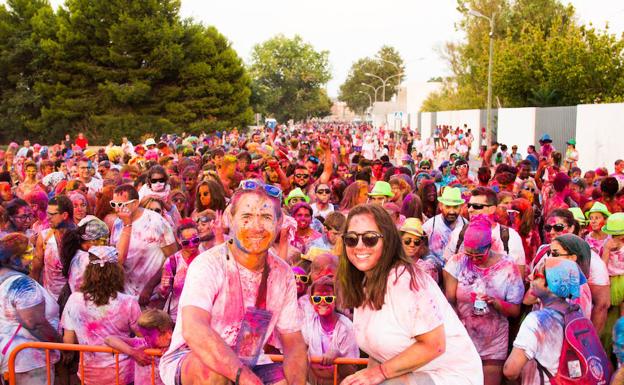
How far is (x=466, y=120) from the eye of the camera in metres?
43.2

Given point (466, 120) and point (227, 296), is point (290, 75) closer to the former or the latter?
point (466, 120)

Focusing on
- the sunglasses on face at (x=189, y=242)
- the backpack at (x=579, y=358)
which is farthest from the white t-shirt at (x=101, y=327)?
the backpack at (x=579, y=358)

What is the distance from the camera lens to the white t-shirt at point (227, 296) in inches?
111

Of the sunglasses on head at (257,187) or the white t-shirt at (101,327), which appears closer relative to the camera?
the sunglasses on head at (257,187)

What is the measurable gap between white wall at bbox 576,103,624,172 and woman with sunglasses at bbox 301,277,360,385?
18.0 metres

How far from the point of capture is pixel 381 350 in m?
2.94

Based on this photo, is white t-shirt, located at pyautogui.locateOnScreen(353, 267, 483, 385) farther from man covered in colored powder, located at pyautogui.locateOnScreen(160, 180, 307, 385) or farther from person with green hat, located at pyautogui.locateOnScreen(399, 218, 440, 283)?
person with green hat, located at pyautogui.locateOnScreen(399, 218, 440, 283)

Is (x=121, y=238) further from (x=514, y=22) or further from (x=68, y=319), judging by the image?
(x=514, y=22)

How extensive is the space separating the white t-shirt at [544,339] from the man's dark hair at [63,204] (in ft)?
13.6

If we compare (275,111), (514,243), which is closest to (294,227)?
(514,243)

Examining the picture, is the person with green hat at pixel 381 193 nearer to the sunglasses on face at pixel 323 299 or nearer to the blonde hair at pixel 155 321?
the sunglasses on face at pixel 323 299

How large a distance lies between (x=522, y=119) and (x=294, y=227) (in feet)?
88.8

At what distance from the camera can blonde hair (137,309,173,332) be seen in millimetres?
4375

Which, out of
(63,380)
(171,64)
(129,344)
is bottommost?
(63,380)
